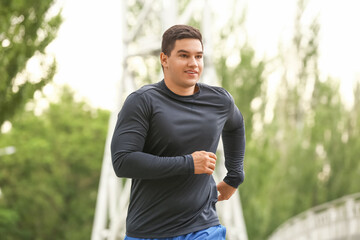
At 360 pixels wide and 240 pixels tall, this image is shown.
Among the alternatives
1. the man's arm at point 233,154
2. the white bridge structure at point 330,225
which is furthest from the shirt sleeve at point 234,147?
the white bridge structure at point 330,225

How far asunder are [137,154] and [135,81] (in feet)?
31.1

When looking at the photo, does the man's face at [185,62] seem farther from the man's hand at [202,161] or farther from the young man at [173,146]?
the man's hand at [202,161]

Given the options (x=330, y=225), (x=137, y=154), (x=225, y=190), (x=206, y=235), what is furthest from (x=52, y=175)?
(x=137, y=154)

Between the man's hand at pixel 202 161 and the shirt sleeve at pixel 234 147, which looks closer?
the man's hand at pixel 202 161

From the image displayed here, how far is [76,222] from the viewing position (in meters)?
26.0

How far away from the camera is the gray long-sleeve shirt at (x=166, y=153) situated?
1.84 m

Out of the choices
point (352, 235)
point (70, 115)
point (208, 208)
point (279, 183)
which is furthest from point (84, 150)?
point (208, 208)

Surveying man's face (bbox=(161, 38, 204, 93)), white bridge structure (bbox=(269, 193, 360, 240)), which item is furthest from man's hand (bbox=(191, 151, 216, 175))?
white bridge structure (bbox=(269, 193, 360, 240))

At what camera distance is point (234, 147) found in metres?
2.27

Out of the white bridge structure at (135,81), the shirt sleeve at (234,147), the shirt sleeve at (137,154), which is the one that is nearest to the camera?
the shirt sleeve at (137,154)

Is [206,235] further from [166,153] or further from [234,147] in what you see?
[234,147]

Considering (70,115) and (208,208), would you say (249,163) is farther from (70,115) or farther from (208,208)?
(208,208)

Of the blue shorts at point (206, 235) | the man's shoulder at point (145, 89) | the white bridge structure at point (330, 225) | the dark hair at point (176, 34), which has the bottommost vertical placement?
the white bridge structure at point (330, 225)

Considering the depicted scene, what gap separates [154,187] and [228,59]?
18.4 metres
